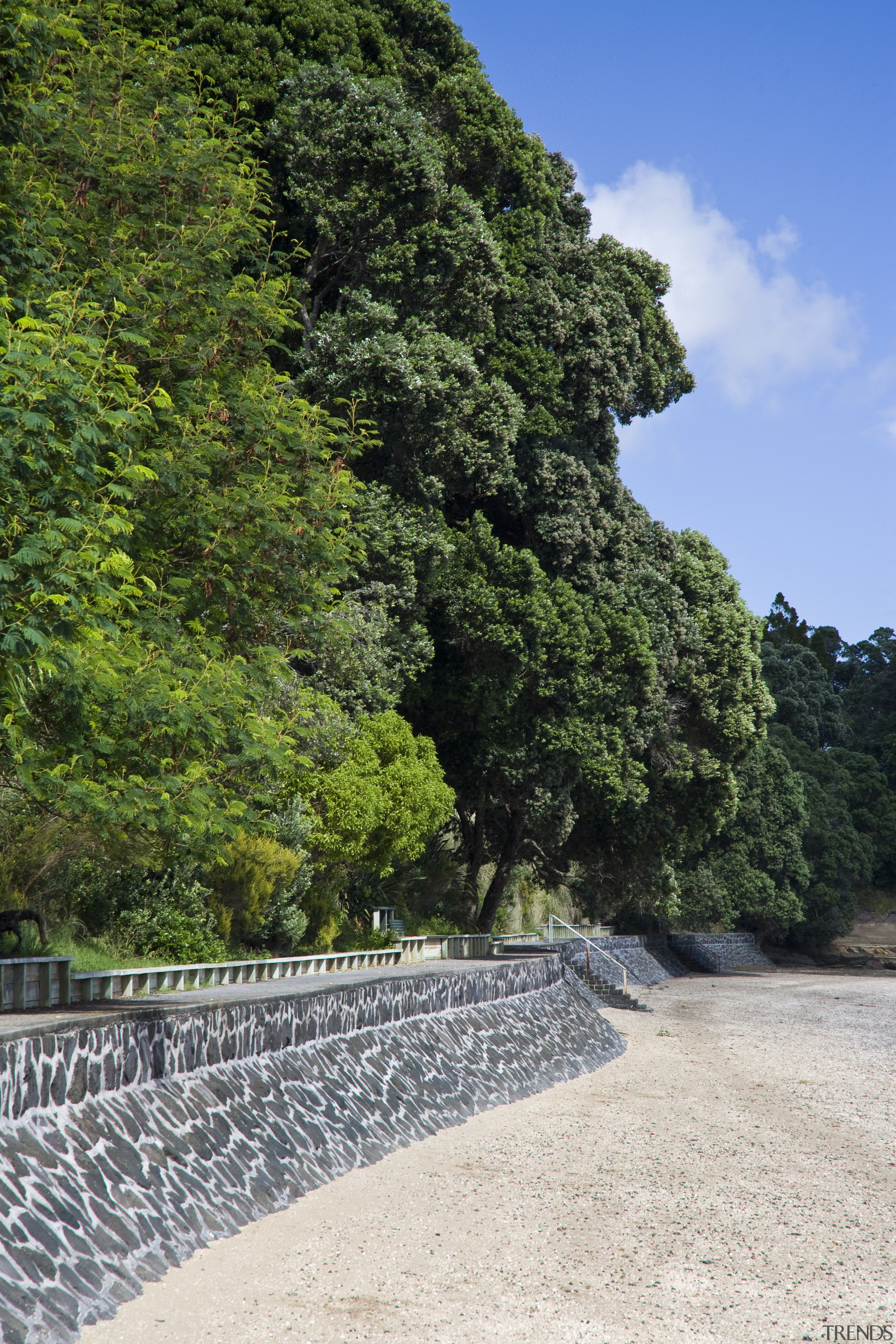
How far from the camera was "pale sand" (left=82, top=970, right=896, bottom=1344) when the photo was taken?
792cm

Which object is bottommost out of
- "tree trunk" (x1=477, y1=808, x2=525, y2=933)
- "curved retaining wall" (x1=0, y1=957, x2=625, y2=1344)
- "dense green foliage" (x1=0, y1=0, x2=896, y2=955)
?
"curved retaining wall" (x1=0, y1=957, x2=625, y2=1344)

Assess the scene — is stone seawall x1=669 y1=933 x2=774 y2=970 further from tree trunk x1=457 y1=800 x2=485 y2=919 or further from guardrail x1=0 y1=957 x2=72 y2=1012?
guardrail x1=0 y1=957 x2=72 y2=1012

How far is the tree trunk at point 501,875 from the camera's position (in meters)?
31.7

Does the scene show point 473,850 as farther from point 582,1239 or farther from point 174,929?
point 582,1239

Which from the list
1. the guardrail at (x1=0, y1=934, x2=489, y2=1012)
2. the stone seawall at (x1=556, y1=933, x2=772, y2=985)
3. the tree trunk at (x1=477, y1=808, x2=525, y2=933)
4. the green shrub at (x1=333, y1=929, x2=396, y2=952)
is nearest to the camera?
the guardrail at (x1=0, y1=934, x2=489, y2=1012)

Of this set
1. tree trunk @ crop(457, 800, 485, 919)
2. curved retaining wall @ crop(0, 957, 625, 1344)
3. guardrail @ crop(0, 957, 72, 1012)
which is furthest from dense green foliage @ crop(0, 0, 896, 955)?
curved retaining wall @ crop(0, 957, 625, 1344)

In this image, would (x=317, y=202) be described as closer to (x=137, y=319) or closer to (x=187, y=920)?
(x=137, y=319)

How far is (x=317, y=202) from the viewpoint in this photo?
946 inches

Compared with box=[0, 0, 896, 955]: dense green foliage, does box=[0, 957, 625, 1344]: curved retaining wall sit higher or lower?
lower

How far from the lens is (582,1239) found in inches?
399

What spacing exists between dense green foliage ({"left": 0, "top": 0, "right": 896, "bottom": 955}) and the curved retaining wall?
6.40 ft

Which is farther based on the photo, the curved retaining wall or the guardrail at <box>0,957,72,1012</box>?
the guardrail at <box>0,957,72,1012</box>

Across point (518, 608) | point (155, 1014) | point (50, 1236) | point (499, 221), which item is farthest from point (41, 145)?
point (499, 221)

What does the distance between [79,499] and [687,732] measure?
29.7 metres
